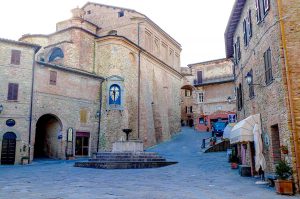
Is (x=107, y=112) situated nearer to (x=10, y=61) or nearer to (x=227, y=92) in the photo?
(x=10, y=61)

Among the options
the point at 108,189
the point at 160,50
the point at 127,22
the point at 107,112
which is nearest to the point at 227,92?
the point at 160,50

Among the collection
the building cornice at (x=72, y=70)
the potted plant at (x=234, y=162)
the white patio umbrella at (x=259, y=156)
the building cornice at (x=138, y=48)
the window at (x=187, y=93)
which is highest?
the building cornice at (x=138, y=48)

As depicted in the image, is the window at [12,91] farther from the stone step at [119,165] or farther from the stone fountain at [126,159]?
the stone step at [119,165]

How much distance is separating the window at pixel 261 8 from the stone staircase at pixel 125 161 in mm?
10332

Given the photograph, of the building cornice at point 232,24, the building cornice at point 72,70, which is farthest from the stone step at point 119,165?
the building cornice at point 72,70

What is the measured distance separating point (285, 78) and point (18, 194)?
29.2ft

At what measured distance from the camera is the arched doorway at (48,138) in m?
24.6

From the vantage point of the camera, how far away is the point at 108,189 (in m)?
9.42

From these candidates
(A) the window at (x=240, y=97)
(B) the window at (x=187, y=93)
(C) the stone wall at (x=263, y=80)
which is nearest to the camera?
(C) the stone wall at (x=263, y=80)

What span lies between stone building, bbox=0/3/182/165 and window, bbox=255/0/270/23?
678 inches

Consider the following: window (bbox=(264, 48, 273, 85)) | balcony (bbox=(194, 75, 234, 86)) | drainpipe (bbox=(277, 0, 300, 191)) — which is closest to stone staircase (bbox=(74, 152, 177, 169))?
window (bbox=(264, 48, 273, 85))

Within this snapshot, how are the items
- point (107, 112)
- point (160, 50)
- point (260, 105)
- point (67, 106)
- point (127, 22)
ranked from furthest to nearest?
point (160, 50) → point (127, 22) → point (107, 112) → point (67, 106) → point (260, 105)

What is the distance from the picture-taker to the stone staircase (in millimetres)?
17453

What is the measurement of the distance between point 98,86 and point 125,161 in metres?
12.0
